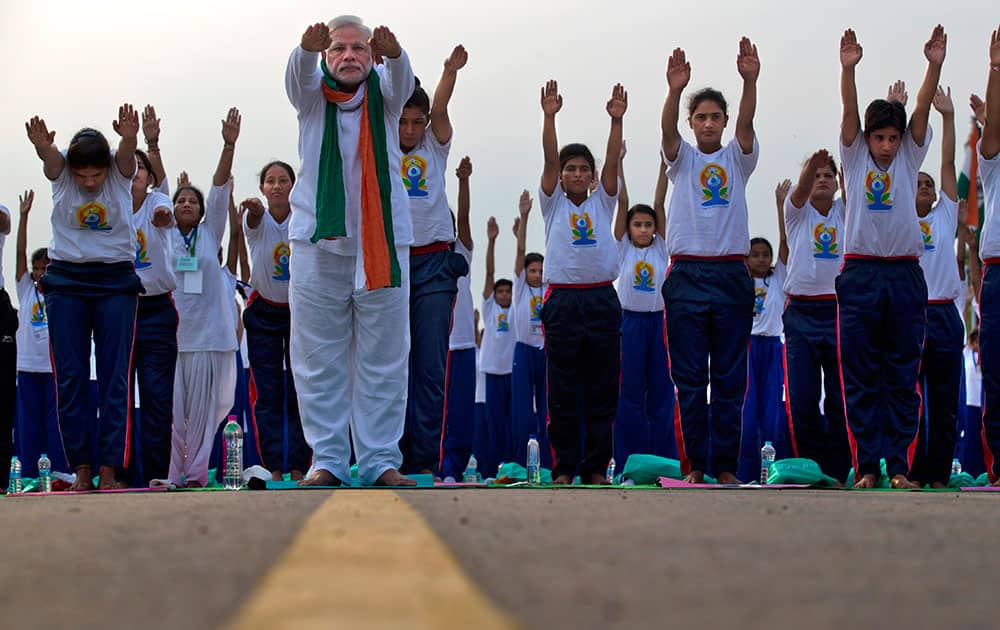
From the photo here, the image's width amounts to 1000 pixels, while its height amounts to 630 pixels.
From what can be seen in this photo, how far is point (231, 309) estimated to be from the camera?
10406mm

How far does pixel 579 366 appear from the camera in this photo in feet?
29.9

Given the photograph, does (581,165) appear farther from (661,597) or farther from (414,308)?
(661,597)

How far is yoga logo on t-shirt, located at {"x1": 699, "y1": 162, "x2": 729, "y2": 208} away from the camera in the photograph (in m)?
8.34

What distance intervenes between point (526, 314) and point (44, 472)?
581 centimetres

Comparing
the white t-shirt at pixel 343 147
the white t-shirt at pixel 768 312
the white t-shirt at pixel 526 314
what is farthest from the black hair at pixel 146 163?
the white t-shirt at pixel 526 314

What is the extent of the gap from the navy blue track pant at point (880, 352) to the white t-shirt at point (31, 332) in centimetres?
824

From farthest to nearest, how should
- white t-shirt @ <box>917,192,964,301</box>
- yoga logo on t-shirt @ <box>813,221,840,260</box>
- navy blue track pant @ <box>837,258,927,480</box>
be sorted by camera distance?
yoga logo on t-shirt @ <box>813,221,840,260</box> < white t-shirt @ <box>917,192,964,301</box> < navy blue track pant @ <box>837,258,927,480</box>

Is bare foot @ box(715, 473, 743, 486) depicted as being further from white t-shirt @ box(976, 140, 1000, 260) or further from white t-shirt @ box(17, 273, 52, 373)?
white t-shirt @ box(17, 273, 52, 373)

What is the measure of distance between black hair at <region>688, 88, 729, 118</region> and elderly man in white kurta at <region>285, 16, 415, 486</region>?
9.57ft

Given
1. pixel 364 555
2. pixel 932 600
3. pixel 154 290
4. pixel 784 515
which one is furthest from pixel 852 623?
pixel 154 290

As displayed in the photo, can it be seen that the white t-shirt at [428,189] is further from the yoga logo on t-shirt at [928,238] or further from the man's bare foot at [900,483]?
the yoga logo on t-shirt at [928,238]

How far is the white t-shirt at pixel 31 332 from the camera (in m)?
13.1

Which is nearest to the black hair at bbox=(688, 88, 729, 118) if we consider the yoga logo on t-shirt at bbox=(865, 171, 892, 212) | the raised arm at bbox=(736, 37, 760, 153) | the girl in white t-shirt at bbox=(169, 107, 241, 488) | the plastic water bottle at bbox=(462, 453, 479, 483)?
the raised arm at bbox=(736, 37, 760, 153)

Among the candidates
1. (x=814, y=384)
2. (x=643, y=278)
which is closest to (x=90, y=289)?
(x=814, y=384)
